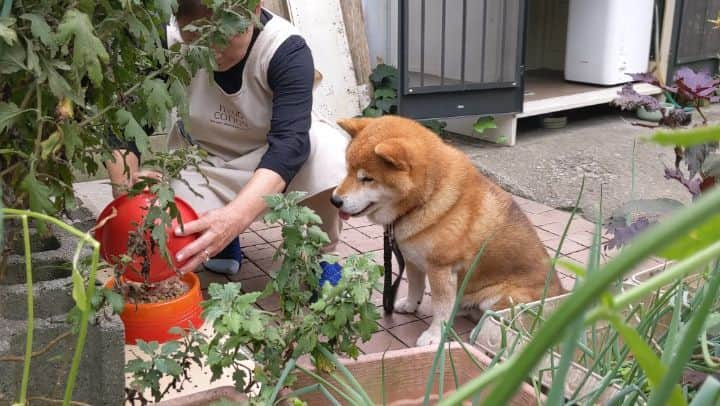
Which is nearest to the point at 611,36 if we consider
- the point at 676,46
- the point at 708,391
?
the point at 676,46

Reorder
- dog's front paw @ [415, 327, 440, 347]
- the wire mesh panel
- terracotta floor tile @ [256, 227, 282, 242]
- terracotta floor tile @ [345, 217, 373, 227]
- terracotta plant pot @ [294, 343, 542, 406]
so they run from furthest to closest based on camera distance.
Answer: the wire mesh panel
terracotta floor tile @ [345, 217, 373, 227]
terracotta floor tile @ [256, 227, 282, 242]
dog's front paw @ [415, 327, 440, 347]
terracotta plant pot @ [294, 343, 542, 406]

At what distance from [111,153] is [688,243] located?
117 centimetres

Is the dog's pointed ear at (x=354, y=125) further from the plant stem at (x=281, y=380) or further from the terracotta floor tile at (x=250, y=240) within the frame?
the plant stem at (x=281, y=380)

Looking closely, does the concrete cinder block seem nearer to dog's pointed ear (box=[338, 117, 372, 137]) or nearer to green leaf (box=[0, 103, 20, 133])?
green leaf (box=[0, 103, 20, 133])

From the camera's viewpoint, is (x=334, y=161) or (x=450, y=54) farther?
(x=450, y=54)

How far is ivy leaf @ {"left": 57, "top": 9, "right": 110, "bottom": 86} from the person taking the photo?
970mm

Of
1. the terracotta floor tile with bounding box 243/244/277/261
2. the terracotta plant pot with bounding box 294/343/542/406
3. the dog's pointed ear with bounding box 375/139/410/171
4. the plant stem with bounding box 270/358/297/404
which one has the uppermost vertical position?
the dog's pointed ear with bounding box 375/139/410/171

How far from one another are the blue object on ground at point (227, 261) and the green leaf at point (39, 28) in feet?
6.23

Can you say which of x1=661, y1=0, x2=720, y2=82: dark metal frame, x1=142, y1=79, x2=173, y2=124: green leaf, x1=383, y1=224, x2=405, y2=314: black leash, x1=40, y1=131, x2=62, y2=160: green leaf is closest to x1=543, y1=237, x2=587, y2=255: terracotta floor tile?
x1=383, y1=224, x2=405, y2=314: black leash

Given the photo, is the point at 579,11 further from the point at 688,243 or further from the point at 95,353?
the point at 688,243

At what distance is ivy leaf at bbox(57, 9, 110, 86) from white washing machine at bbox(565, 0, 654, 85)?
17.5 ft

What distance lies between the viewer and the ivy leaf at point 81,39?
97 centimetres

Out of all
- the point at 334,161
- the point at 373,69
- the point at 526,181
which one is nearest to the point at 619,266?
the point at 334,161

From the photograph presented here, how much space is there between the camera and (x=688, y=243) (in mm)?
321
